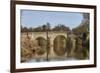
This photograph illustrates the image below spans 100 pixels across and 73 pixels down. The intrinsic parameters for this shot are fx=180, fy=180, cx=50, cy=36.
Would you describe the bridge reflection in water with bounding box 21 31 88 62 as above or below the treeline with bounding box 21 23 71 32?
below

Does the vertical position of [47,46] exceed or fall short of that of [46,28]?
it falls short

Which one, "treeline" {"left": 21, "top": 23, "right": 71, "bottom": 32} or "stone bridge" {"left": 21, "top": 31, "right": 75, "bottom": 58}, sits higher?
"treeline" {"left": 21, "top": 23, "right": 71, "bottom": 32}

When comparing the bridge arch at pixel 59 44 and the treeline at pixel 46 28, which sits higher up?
the treeline at pixel 46 28

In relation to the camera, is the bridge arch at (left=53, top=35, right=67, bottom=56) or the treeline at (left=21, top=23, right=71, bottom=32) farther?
the bridge arch at (left=53, top=35, right=67, bottom=56)

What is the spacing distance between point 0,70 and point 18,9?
2.14ft

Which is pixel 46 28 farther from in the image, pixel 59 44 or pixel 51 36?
pixel 59 44

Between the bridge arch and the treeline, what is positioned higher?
the treeline

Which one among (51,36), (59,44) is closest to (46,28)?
(51,36)

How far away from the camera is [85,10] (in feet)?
6.88

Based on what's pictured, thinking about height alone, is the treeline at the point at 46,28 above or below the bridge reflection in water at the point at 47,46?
above

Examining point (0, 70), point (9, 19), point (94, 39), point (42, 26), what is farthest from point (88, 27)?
point (0, 70)

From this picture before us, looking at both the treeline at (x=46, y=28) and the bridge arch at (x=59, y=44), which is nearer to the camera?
the treeline at (x=46, y=28)

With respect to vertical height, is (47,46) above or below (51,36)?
below

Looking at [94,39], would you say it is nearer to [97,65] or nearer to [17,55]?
[97,65]
